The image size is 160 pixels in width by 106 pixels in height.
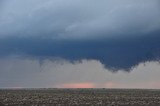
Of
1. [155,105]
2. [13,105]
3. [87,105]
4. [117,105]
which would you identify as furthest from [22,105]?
[155,105]

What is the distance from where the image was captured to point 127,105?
74.2 meters

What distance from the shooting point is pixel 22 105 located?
237 ft

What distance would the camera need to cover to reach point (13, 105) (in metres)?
72.1

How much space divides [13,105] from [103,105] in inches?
642

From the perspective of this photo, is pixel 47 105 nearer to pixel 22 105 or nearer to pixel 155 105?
pixel 22 105

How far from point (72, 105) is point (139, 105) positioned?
12411 mm

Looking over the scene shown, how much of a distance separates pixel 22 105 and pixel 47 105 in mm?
4478

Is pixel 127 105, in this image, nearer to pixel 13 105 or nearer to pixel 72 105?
pixel 72 105

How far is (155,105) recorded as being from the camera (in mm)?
72938

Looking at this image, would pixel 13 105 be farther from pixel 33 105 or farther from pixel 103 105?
pixel 103 105

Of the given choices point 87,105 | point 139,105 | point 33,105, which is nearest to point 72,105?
point 87,105

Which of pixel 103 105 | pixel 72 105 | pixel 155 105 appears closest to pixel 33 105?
pixel 72 105

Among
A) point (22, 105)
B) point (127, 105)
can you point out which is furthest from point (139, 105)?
point (22, 105)

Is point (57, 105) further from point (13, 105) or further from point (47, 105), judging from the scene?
point (13, 105)
